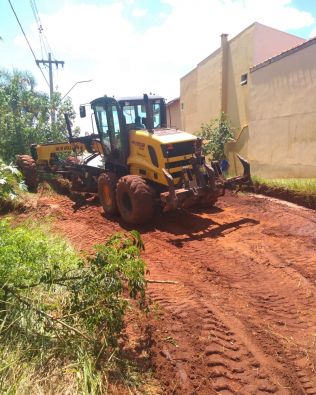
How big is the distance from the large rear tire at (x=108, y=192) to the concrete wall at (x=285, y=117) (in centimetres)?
661

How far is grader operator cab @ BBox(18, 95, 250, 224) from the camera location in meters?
7.23

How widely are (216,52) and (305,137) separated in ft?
27.0

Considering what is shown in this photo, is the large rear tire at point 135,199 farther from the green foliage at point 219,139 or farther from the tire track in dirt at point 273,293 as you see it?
the green foliage at point 219,139

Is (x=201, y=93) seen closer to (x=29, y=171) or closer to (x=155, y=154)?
(x=29, y=171)

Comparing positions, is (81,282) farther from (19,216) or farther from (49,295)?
(19,216)

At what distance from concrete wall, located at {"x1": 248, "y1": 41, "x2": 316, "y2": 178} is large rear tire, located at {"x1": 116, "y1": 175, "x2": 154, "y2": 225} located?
6.53 m

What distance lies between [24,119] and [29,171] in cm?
351

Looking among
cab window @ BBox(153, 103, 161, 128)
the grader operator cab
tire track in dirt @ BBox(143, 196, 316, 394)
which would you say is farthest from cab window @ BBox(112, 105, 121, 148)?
tire track in dirt @ BBox(143, 196, 316, 394)

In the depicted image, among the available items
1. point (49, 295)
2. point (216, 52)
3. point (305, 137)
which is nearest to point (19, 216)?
point (49, 295)

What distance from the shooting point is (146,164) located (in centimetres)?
774

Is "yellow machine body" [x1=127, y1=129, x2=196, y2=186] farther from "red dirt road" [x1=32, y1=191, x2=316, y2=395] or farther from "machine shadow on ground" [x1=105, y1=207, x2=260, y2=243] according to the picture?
"red dirt road" [x1=32, y1=191, x2=316, y2=395]

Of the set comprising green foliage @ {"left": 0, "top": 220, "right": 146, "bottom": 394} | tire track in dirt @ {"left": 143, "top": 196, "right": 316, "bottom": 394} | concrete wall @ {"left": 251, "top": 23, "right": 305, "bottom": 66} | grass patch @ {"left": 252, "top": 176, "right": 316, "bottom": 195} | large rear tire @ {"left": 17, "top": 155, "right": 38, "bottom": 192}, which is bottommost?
tire track in dirt @ {"left": 143, "top": 196, "right": 316, "bottom": 394}

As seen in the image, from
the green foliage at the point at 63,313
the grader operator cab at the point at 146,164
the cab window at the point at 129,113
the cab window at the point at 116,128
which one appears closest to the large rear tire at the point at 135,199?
the grader operator cab at the point at 146,164

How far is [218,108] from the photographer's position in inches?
712
